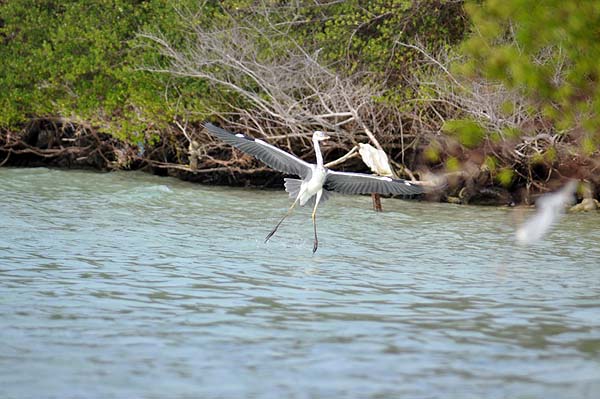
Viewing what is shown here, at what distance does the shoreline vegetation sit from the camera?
14.8 m

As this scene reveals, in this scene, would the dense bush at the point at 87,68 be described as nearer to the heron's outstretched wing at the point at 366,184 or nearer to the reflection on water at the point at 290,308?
the reflection on water at the point at 290,308

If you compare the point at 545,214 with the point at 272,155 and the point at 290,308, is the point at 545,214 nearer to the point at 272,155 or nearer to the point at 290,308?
the point at 272,155

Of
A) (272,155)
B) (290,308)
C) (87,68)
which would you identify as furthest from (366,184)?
(87,68)

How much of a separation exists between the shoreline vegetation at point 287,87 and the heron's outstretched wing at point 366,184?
2.17 metres

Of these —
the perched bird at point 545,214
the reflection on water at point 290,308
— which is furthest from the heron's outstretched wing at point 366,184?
the perched bird at point 545,214

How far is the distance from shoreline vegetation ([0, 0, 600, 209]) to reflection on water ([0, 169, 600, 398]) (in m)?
2.16

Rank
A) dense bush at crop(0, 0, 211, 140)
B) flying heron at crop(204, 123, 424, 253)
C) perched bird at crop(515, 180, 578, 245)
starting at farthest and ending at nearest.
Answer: dense bush at crop(0, 0, 211, 140) → perched bird at crop(515, 180, 578, 245) → flying heron at crop(204, 123, 424, 253)

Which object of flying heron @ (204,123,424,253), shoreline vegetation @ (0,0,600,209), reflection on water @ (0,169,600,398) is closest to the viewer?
reflection on water @ (0,169,600,398)

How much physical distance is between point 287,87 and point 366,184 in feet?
15.0

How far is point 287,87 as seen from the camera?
612 inches

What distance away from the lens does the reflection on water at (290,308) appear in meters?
5.49

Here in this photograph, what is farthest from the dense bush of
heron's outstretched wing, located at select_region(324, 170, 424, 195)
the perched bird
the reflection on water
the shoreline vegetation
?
heron's outstretched wing, located at select_region(324, 170, 424, 195)

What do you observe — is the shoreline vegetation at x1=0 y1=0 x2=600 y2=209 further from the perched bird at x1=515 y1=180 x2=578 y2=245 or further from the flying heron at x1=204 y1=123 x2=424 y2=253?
the flying heron at x1=204 y1=123 x2=424 y2=253

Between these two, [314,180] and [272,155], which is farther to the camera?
[272,155]
